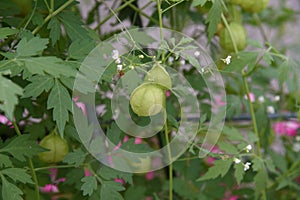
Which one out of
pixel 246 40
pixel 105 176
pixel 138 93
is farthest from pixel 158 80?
pixel 246 40

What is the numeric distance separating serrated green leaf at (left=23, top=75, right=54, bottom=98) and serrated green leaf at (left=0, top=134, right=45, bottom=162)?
0.47 feet

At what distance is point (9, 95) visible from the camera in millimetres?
718

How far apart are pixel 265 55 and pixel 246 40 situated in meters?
0.17

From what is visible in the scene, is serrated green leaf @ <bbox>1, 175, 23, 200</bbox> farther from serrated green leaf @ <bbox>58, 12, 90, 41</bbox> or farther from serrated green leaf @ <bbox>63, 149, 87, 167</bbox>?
serrated green leaf @ <bbox>58, 12, 90, 41</bbox>

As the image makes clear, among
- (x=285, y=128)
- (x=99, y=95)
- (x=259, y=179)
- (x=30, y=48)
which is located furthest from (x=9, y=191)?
(x=285, y=128)

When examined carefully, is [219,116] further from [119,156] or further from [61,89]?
[61,89]

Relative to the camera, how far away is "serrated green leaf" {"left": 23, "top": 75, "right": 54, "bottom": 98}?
911 millimetres

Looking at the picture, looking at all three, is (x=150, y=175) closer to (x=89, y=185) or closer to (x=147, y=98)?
(x=89, y=185)

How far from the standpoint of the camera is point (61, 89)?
909 mm

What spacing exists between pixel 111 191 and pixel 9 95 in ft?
1.30

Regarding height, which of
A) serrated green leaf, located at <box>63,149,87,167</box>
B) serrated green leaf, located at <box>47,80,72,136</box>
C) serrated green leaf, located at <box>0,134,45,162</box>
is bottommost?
serrated green leaf, located at <box>63,149,87,167</box>

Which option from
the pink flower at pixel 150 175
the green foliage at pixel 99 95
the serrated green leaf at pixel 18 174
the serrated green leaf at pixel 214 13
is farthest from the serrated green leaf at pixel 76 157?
the pink flower at pixel 150 175

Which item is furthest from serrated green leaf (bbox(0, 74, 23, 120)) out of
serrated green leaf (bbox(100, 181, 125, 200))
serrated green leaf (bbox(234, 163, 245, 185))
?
serrated green leaf (bbox(234, 163, 245, 185))

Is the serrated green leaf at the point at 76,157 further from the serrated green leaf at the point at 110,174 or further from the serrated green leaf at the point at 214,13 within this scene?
the serrated green leaf at the point at 214,13
